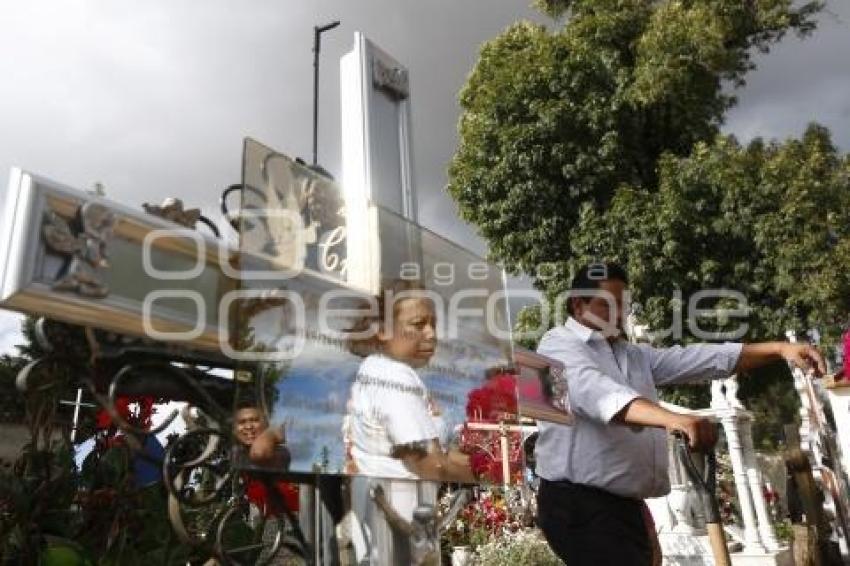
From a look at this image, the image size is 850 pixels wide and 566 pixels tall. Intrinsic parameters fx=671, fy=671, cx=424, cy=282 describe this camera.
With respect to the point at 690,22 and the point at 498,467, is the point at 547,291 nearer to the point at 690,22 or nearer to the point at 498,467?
the point at 690,22

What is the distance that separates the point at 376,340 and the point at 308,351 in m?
0.14

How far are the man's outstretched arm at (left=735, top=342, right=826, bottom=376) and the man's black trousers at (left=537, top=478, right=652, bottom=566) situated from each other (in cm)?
57

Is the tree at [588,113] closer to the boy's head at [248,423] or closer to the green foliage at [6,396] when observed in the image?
the green foliage at [6,396]

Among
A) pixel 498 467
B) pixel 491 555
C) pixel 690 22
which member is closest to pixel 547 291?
pixel 690 22

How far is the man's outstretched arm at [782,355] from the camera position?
2.03 m

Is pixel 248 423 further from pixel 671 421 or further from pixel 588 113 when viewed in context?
pixel 588 113

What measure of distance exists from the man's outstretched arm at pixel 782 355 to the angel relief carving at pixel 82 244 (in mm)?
1882

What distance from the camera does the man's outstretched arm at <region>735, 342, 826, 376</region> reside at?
203cm

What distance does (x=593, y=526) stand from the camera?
1783 mm

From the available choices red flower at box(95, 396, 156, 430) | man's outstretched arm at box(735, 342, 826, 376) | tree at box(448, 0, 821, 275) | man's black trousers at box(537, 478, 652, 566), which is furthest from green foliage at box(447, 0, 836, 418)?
red flower at box(95, 396, 156, 430)

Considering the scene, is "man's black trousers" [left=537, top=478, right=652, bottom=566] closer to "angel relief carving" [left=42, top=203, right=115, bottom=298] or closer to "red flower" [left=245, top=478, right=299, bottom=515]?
"red flower" [left=245, top=478, right=299, bottom=515]

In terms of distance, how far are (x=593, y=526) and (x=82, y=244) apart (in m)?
1.50

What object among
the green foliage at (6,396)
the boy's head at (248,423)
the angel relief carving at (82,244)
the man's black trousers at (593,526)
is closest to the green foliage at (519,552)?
the man's black trousers at (593,526)

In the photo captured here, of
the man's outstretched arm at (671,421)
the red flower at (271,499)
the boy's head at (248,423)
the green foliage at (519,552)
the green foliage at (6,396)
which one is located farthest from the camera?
the green foliage at (519,552)
